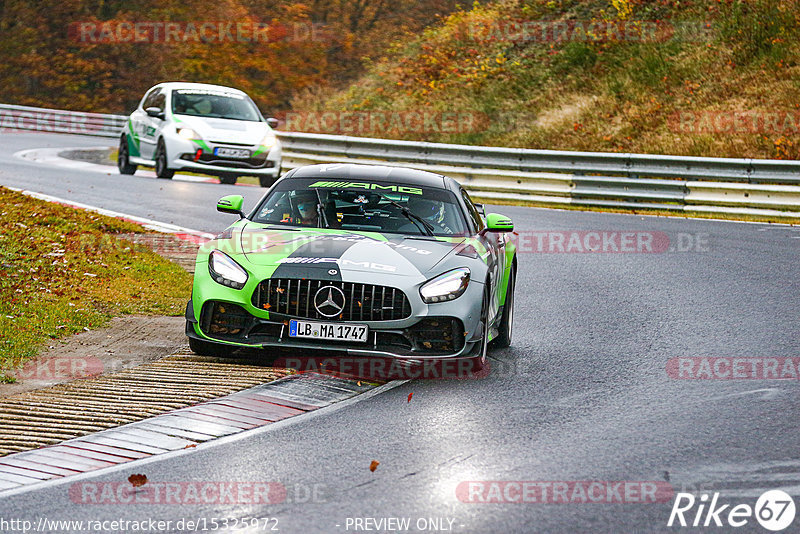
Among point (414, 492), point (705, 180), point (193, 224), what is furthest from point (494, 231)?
point (705, 180)

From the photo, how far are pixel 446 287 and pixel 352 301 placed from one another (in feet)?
2.26

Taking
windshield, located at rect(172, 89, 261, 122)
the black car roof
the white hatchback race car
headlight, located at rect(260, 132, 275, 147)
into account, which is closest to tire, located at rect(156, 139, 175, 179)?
the white hatchback race car

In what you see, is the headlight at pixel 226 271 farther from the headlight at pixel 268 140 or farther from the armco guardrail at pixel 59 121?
the armco guardrail at pixel 59 121

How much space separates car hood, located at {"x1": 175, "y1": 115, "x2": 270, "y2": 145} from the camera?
2133 cm

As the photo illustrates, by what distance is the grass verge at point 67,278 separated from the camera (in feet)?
31.0

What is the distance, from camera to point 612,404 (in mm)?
7586

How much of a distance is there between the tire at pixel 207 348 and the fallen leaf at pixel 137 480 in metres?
2.68

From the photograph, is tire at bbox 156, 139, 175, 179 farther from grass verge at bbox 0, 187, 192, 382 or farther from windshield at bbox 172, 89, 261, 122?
grass verge at bbox 0, 187, 192, 382

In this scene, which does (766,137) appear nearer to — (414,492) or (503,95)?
(503,95)

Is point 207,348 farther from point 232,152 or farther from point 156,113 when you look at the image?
point 156,113

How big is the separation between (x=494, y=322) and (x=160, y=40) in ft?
140

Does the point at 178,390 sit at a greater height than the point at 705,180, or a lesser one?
lesser

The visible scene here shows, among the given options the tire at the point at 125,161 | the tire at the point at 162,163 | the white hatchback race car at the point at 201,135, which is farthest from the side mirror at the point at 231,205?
the tire at the point at 125,161

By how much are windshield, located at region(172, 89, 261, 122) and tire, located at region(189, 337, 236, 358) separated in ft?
45.7
